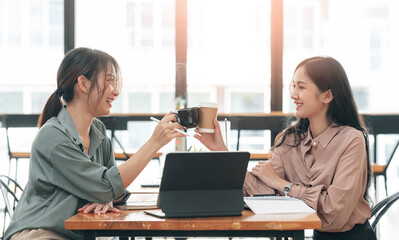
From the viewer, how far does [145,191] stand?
1.82 m

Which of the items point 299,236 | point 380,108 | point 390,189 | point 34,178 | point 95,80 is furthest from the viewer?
point 380,108

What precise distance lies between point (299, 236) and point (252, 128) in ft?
11.6

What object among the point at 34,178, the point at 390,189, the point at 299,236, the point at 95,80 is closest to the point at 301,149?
the point at 299,236

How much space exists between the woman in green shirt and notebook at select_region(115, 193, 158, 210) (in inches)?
1.3

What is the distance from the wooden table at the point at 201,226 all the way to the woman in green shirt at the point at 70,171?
0.44 ft

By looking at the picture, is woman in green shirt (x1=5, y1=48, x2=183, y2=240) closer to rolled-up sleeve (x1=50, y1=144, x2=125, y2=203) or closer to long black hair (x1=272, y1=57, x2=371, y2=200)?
rolled-up sleeve (x1=50, y1=144, x2=125, y2=203)

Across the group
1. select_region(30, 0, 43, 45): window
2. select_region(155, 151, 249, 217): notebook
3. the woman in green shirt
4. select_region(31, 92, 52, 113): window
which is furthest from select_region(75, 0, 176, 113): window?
select_region(155, 151, 249, 217): notebook

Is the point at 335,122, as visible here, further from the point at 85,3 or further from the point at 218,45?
the point at 85,3

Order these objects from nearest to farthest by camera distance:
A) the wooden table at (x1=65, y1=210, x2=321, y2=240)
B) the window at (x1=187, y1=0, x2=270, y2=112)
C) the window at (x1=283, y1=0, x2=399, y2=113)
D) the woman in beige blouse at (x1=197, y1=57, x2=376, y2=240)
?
1. the wooden table at (x1=65, y1=210, x2=321, y2=240)
2. the woman in beige blouse at (x1=197, y1=57, x2=376, y2=240)
3. the window at (x1=283, y1=0, x2=399, y2=113)
4. the window at (x1=187, y1=0, x2=270, y2=112)

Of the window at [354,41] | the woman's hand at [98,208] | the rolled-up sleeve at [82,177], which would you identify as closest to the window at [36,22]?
the window at [354,41]

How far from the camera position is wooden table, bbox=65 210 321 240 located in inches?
46.1

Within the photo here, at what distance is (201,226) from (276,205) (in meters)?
0.29

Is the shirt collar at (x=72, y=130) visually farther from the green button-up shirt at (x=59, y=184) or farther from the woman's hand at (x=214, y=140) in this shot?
the woman's hand at (x=214, y=140)

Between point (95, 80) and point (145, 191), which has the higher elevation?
point (95, 80)
